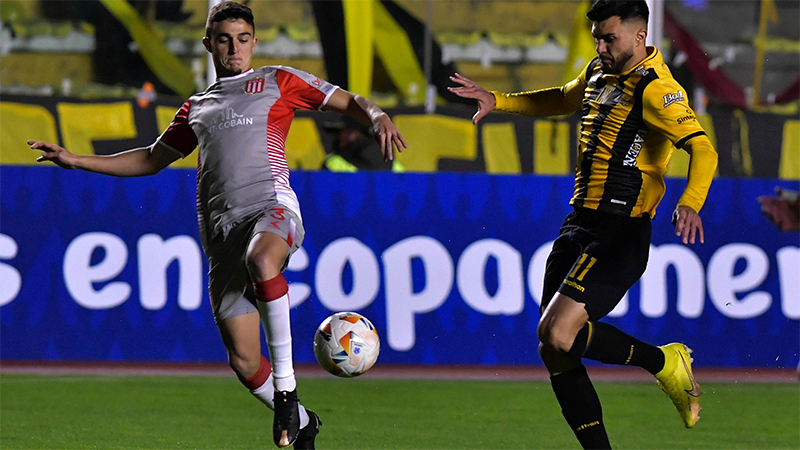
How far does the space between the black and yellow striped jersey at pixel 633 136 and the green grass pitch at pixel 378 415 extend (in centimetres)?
162

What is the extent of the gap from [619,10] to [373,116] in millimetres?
1135

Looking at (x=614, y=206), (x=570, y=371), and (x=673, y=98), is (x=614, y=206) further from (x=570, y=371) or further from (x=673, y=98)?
(x=570, y=371)

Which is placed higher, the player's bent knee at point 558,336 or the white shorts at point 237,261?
the white shorts at point 237,261

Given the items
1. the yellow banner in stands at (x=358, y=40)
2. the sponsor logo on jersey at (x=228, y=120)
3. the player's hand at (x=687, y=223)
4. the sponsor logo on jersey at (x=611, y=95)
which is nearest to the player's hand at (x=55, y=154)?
the sponsor logo on jersey at (x=228, y=120)

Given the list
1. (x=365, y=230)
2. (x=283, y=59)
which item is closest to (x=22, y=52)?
(x=283, y=59)

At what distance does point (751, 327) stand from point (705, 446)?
135 inches

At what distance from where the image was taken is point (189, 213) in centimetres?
907

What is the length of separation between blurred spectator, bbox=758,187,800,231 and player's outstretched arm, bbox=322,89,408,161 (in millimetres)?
5004

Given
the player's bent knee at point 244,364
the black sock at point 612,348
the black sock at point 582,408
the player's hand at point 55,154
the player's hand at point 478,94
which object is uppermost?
the player's hand at point 478,94

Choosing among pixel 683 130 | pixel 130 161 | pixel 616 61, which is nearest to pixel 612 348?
pixel 683 130

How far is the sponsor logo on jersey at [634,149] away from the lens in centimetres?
492

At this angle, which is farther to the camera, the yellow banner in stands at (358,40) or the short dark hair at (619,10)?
the yellow banner in stands at (358,40)

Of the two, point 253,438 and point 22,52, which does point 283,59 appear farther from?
point 253,438

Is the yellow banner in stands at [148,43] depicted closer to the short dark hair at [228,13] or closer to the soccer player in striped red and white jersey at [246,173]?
the soccer player in striped red and white jersey at [246,173]
